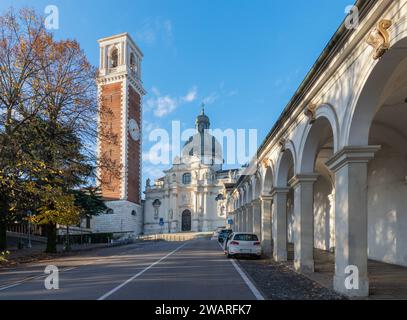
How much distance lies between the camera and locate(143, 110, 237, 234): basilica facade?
98250 millimetres

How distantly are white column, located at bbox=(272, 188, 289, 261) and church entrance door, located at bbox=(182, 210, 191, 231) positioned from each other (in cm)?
7924

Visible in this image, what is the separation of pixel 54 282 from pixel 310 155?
9637mm

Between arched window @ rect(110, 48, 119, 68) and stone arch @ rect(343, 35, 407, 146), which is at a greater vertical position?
arched window @ rect(110, 48, 119, 68)

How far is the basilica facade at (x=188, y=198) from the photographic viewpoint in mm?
98250

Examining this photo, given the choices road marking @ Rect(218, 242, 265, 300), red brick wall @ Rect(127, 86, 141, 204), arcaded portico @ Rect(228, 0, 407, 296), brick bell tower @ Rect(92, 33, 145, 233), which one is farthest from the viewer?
red brick wall @ Rect(127, 86, 141, 204)

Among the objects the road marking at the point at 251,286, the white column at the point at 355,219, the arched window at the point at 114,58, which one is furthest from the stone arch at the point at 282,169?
the arched window at the point at 114,58

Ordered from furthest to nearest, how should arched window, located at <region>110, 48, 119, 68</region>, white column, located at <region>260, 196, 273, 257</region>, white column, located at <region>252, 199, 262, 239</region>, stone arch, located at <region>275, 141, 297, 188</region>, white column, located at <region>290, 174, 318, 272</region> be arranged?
arched window, located at <region>110, 48, 119, 68</region> < white column, located at <region>252, 199, 262, 239</region> < white column, located at <region>260, 196, 273, 257</region> < stone arch, located at <region>275, 141, 297, 188</region> < white column, located at <region>290, 174, 318, 272</region>

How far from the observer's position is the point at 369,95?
10.8m

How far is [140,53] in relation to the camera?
86.4 m

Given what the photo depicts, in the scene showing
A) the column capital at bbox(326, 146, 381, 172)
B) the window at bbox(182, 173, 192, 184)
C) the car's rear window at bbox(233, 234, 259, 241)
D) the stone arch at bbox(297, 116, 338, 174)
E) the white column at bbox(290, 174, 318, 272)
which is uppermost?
the window at bbox(182, 173, 192, 184)

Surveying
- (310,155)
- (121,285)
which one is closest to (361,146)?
(310,155)

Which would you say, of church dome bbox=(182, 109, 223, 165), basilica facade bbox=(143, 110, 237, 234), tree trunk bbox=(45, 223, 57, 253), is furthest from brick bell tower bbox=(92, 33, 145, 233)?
tree trunk bbox=(45, 223, 57, 253)

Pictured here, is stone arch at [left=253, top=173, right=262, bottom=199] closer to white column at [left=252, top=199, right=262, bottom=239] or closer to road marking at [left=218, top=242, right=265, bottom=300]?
white column at [left=252, top=199, right=262, bottom=239]
